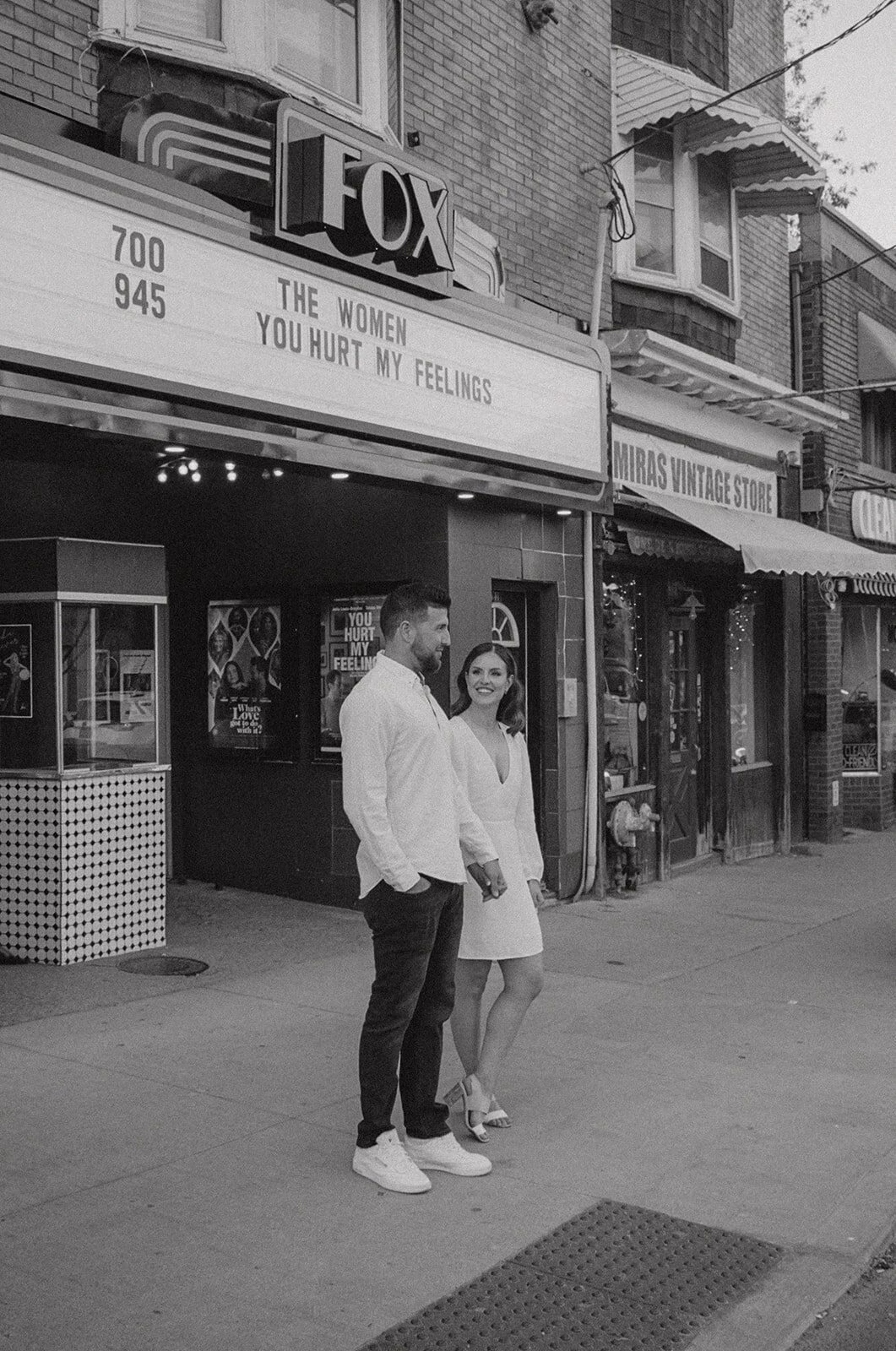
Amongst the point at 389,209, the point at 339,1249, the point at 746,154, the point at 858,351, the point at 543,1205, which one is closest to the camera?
the point at 339,1249

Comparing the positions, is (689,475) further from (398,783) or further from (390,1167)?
(390,1167)

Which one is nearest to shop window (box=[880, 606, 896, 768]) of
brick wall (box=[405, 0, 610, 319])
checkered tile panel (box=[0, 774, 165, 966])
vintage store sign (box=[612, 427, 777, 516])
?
vintage store sign (box=[612, 427, 777, 516])

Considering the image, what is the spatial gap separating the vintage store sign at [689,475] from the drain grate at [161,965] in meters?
4.99

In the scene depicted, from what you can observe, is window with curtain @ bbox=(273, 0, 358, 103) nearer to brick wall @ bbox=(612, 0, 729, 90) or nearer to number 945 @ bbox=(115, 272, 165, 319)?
number 945 @ bbox=(115, 272, 165, 319)

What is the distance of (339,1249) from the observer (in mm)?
4215

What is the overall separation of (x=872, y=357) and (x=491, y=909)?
39.9 feet

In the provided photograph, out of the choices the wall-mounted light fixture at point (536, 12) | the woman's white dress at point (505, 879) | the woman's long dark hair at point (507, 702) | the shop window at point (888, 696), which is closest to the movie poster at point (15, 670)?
the woman's long dark hair at point (507, 702)

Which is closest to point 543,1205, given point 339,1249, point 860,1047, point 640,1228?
point 640,1228

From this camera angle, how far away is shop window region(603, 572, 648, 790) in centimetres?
1138

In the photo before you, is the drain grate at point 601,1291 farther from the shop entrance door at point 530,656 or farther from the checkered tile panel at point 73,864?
the shop entrance door at point 530,656

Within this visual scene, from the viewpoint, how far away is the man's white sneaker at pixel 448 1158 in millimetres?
4867

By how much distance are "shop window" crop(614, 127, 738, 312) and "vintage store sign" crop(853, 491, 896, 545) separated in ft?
11.2

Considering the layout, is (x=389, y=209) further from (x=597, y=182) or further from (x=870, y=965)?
(x=870, y=965)

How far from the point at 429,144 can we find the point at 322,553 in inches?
113
